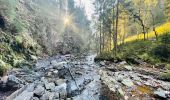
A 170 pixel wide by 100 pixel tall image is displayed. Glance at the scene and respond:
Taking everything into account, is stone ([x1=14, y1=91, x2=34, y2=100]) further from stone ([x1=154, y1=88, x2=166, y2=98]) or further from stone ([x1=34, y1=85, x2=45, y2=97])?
stone ([x1=154, y1=88, x2=166, y2=98])

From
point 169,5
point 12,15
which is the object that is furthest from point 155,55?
point 169,5

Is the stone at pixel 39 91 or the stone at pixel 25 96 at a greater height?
the stone at pixel 39 91

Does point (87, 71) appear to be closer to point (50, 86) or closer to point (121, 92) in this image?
point (50, 86)

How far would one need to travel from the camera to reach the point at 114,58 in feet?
91.5

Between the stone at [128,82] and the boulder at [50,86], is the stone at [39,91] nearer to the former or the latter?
the boulder at [50,86]

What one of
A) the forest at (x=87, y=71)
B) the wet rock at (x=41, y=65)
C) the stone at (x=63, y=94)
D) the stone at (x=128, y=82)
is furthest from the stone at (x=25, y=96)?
the wet rock at (x=41, y=65)

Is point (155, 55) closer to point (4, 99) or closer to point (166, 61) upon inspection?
point (166, 61)

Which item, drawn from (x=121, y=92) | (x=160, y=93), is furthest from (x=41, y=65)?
(x=160, y=93)

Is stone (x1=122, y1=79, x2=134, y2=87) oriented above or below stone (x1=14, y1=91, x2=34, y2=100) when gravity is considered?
above

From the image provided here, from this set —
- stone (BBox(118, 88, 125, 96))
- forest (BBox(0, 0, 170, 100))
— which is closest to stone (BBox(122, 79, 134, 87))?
forest (BBox(0, 0, 170, 100))

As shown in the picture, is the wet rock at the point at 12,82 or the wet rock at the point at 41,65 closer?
the wet rock at the point at 12,82

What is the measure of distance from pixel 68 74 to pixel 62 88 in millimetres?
4867

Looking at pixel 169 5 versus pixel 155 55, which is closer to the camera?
pixel 155 55

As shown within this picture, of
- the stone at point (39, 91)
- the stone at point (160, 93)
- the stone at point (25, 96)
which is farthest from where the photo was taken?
the stone at point (39, 91)
